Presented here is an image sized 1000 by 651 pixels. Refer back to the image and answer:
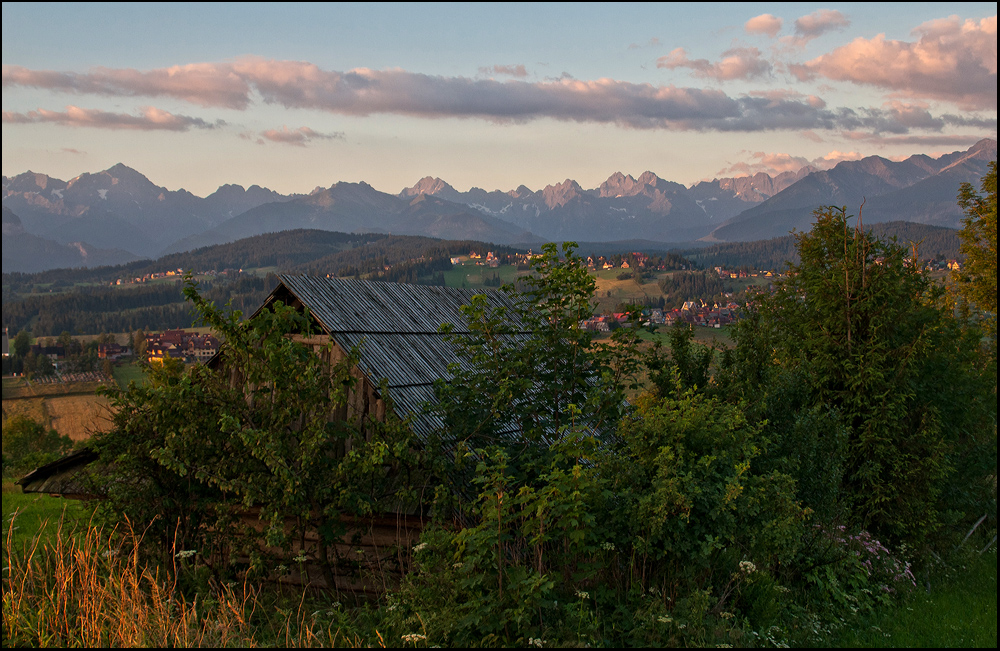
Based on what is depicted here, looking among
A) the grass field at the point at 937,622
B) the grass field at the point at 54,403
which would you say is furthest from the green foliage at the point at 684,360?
the grass field at the point at 54,403

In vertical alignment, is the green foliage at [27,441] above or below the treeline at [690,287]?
below

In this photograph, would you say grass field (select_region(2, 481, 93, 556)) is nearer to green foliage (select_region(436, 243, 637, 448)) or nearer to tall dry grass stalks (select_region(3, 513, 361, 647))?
tall dry grass stalks (select_region(3, 513, 361, 647))

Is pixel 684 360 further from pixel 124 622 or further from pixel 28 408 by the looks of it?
pixel 28 408

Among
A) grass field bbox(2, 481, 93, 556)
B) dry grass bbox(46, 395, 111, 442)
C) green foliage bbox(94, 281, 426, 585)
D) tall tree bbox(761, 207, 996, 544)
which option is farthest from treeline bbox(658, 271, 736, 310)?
green foliage bbox(94, 281, 426, 585)

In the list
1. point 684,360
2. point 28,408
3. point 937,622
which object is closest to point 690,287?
point 28,408

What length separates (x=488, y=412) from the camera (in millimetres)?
9312

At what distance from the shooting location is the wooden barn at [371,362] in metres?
9.99

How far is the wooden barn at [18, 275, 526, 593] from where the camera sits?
32.8 feet

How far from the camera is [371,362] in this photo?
10828 mm

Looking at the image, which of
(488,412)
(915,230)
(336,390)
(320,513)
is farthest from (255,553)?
(915,230)

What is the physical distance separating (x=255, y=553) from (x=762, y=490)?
615 cm

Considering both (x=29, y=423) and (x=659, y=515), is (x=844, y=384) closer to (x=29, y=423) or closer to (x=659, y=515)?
(x=659, y=515)

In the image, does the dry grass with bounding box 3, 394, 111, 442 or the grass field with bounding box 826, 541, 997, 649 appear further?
the dry grass with bounding box 3, 394, 111, 442

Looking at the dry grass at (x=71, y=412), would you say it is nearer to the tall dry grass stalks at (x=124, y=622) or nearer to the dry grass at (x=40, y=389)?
the dry grass at (x=40, y=389)
